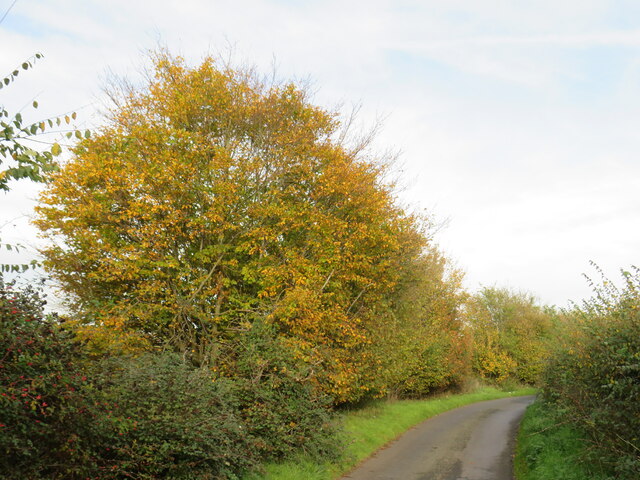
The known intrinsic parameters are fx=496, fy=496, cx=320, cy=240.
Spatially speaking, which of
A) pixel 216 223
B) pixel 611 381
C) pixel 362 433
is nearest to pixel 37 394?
pixel 611 381

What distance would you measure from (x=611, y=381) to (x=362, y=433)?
965cm

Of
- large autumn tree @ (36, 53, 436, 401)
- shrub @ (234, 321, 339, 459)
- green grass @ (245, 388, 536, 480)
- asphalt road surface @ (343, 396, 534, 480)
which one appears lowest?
asphalt road surface @ (343, 396, 534, 480)

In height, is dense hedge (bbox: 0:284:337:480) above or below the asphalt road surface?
above

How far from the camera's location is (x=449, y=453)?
15.3 m

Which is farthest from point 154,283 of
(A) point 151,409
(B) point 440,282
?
(B) point 440,282

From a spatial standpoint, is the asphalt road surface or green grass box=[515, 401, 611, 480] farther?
the asphalt road surface

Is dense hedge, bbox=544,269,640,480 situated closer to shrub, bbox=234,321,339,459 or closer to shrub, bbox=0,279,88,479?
shrub, bbox=234,321,339,459

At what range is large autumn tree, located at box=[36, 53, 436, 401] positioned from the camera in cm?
1464

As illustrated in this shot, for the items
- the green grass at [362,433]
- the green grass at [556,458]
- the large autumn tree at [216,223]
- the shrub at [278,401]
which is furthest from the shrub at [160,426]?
the green grass at [556,458]

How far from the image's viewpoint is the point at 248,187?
55.6ft

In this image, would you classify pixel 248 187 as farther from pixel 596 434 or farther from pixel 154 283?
pixel 596 434

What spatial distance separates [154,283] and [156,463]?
707 cm

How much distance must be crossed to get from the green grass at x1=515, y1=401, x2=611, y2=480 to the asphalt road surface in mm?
504

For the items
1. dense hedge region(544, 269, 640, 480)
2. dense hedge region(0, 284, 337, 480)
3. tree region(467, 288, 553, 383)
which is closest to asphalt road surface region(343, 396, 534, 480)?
dense hedge region(0, 284, 337, 480)
